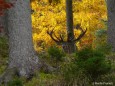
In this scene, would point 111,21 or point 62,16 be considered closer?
point 111,21

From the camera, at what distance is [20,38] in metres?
10.7

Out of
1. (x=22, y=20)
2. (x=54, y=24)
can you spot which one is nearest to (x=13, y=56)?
(x=22, y=20)

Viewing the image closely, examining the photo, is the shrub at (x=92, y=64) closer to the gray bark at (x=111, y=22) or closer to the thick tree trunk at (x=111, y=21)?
the gray bark at (x=111, y=22)

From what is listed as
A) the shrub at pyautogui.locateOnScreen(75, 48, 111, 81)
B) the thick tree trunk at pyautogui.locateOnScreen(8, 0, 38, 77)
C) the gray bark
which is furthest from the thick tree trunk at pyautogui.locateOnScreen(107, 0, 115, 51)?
the shrub at pyautogui.locateOnScreen(75, 48, 111, 81)

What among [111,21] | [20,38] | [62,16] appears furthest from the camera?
[62,16]

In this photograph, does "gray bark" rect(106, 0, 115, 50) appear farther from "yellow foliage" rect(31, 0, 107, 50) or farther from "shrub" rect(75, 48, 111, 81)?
Result: "yellow foliage" rect(31, 0, 107, 50)

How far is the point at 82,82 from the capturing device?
8.97 metres

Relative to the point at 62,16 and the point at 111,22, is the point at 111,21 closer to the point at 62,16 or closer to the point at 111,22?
the point at 111,22

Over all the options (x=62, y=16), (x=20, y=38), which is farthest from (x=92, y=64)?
(x=62, y=16)

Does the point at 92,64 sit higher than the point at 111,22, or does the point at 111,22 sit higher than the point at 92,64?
the point at 111,22

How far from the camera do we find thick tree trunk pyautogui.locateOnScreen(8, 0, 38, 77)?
420 inches

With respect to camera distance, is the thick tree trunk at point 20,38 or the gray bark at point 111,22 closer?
the thick tree trunk at point 20,38

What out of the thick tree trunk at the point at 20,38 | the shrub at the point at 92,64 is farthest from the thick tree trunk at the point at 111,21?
the shrub at the point at 92,64

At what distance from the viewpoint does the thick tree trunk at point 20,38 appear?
420 inches
